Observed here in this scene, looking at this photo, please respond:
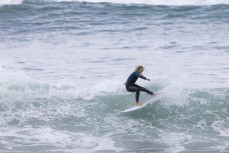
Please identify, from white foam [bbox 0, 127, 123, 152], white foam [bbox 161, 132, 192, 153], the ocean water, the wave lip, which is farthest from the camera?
the wave lip

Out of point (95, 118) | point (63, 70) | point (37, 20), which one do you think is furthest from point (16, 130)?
point (37, 20)

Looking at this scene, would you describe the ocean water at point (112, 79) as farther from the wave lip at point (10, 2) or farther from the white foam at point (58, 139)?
the wave lip at point (10, 2)

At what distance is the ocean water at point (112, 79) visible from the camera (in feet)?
44.0

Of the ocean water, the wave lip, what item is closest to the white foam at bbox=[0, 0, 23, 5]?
the wave lip

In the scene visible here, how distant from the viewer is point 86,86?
17.3 metres

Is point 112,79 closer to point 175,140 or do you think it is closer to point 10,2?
point 175,140

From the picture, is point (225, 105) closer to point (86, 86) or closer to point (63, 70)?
point (86, 86)

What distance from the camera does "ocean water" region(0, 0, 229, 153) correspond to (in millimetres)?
13406

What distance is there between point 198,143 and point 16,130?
4353 millimetres

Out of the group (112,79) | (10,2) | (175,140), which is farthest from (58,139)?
(10,2)

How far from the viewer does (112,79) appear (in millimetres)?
17922

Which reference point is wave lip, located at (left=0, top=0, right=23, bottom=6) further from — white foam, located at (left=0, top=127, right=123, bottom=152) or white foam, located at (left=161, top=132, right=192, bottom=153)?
white foam, located at (left=161, top=132, right=192, bottom=153)

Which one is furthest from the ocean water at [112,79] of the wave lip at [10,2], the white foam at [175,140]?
the wave lip at [10,2]

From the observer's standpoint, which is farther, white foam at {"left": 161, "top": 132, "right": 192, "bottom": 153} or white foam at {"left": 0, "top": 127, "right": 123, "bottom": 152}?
white foam at {"left": 0, "top": 127, "right": 123, "bottom": 152}
